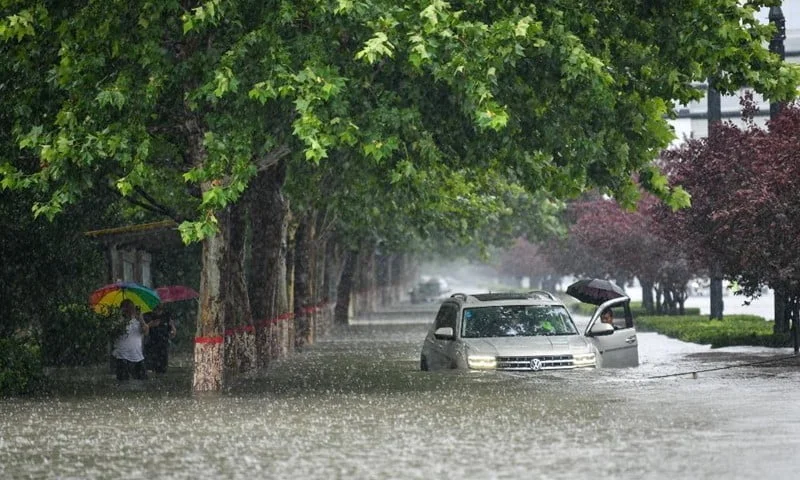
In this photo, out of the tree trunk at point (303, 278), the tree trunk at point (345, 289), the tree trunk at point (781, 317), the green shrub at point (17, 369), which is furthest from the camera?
the tree trunk at point (345, 289)

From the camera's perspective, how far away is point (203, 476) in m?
12.5

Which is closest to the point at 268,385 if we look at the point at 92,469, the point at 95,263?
the point at 95,263

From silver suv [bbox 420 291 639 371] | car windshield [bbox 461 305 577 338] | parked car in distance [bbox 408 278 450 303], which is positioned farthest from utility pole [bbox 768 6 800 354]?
parked car in distance [bbox 408 278 450 303]

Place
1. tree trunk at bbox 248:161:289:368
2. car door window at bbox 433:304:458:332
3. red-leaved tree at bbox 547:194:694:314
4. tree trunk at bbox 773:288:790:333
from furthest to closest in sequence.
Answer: red-leaved tree at bbox 547:194:694:314 < tree trunk at bbox 773:288:790:333 < tree trunk at bbox 248:161:289:368 < car door window at bbox 433:304:458:332

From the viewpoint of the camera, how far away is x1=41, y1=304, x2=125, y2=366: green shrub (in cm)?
3172

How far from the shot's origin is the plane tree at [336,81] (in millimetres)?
19859

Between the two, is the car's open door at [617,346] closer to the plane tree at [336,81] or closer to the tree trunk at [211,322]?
the plane tree at [336,81]

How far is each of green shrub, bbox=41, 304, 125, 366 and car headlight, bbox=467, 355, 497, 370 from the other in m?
12.0

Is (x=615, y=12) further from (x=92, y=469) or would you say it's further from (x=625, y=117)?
(x=92, y=469)

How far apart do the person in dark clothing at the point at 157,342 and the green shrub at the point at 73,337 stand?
212 cm

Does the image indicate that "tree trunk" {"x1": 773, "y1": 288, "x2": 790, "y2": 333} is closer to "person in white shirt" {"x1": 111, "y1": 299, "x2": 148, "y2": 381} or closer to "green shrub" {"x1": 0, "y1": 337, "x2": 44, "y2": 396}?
"person in white shirt" {"x1": 111, "y1": 299, "x2": 148, "y2": 381}

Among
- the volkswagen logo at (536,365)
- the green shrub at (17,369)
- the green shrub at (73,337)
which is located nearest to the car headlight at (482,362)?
the volkswagen logo at (536,365)

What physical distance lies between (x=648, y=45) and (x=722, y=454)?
10.6 m

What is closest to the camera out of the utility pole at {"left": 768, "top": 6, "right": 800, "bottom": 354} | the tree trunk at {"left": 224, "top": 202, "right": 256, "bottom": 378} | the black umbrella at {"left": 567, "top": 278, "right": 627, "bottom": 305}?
the tree trunk at {"left": 224, "top": 202, "right": 256, "bottom": 378}
